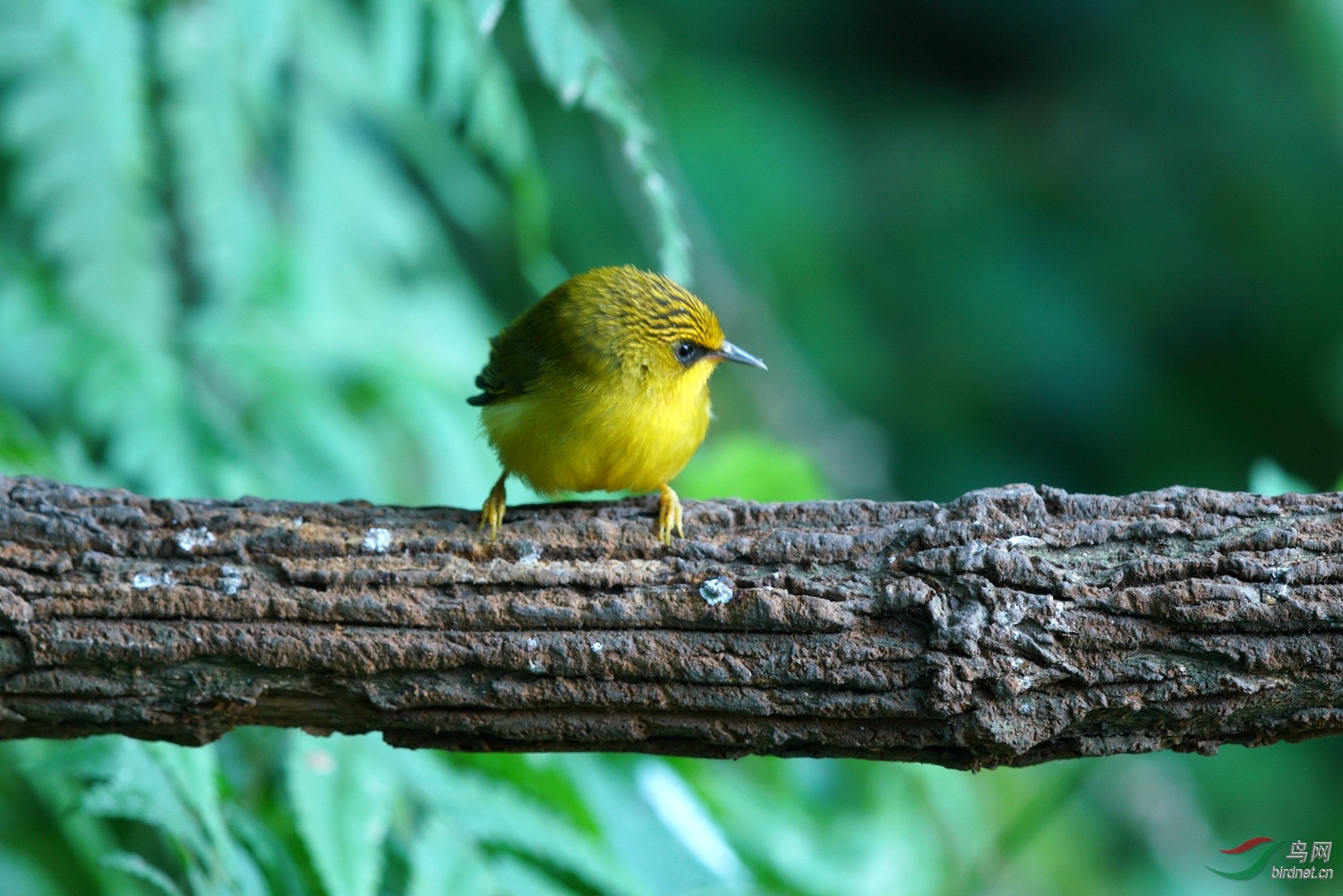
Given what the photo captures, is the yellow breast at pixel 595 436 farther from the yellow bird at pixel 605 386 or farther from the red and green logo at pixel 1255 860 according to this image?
the red and green logo at pixel 1255 860

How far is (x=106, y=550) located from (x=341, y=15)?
4.01 meters

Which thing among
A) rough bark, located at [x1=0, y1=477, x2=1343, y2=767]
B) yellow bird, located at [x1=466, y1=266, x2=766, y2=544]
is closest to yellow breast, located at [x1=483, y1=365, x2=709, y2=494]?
yellow bird, located at [x1=466, y1=266, x2=766, y2=544]

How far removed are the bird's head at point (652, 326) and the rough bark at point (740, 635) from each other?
1.17 metres

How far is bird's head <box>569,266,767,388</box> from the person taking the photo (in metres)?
3.60

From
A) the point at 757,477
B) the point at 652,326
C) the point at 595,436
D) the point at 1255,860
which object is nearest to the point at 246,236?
the point at 652,326

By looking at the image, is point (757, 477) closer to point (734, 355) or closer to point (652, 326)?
point (734, 355)

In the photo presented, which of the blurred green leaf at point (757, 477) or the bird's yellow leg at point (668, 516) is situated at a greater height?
the blurred green leaf at point (757, 477)

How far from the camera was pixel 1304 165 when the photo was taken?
745cm

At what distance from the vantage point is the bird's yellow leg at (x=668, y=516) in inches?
104

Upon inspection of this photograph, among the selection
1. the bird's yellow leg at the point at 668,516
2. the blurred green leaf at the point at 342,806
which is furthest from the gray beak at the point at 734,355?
the blurred green leaf at the point at 342,806

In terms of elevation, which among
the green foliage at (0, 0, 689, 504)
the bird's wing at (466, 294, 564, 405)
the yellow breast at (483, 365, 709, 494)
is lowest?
the yellow breast at (483, 365, 709, 494)

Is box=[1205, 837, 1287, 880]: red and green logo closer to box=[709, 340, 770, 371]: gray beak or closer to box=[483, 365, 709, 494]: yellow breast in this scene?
box=[483, 365, 709, 494]: yellow breast

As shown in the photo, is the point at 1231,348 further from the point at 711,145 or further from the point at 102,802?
the point at 102,802

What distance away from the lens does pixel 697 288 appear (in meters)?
7.50
